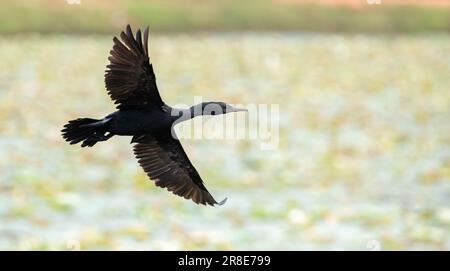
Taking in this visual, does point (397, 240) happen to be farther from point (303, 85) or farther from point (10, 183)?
point (303, 85)

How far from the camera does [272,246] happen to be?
1058cm

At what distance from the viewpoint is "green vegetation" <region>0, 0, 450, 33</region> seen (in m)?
31.3

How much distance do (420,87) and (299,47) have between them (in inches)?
546

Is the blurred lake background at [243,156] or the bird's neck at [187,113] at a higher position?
the blurred lake background at [243,156]

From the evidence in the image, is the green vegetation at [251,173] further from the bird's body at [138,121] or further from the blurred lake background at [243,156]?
the bird's body at [138,121]

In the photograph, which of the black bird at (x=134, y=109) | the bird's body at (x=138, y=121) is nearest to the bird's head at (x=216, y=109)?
the black bird at (x=134, y=109)

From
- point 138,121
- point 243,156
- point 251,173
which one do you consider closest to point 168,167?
point 138,121

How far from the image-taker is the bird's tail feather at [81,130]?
Result: 3.98m

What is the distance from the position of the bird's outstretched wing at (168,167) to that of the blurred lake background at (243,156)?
78 cm

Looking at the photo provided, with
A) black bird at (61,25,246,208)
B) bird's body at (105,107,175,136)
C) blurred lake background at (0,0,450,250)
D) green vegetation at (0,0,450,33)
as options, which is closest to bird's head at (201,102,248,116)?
black bird at (61,25,246,208)

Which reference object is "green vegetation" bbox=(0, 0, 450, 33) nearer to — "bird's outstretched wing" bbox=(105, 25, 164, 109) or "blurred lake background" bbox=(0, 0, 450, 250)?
"blurred lake background" bbox=(0, 0, 450, 250)

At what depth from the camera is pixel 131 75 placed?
4.28 m

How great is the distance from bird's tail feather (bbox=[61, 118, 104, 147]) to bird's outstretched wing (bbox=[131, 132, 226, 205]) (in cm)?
52
